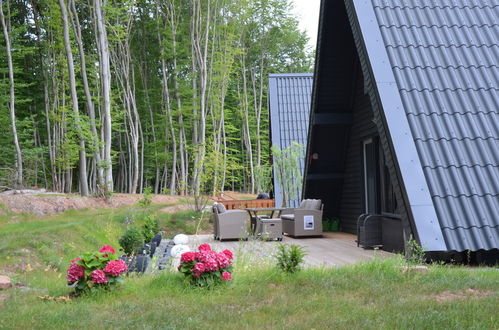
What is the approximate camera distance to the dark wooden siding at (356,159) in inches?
364

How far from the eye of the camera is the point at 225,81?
2544 cm

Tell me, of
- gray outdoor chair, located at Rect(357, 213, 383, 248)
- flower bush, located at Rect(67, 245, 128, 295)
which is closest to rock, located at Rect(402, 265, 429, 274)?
flower bush, located at Rect(67, 245, 128, 295)

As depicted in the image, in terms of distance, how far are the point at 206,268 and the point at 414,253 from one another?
2198mm

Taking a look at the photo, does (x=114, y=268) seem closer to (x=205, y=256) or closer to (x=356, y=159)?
(x=205, y=256)

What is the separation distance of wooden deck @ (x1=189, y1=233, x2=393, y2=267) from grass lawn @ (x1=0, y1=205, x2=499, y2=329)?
2.61 ft

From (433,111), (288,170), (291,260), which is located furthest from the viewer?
(288,170)

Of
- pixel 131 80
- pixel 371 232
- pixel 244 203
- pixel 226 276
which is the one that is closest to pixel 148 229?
pixel 371 232

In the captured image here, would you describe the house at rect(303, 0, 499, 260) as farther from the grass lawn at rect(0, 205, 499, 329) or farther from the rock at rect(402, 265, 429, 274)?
the grass lawn at rect(0, 205, 499, 329)

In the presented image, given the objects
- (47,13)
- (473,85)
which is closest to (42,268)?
(473,85)

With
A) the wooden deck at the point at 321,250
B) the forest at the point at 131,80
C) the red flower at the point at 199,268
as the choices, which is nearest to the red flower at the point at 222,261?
the red flower at the point at 199,268

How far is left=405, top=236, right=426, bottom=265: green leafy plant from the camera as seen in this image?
4.67m

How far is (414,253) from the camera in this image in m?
5.03

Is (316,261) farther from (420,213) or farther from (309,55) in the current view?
(309,55)

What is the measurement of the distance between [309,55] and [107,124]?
20.2m
